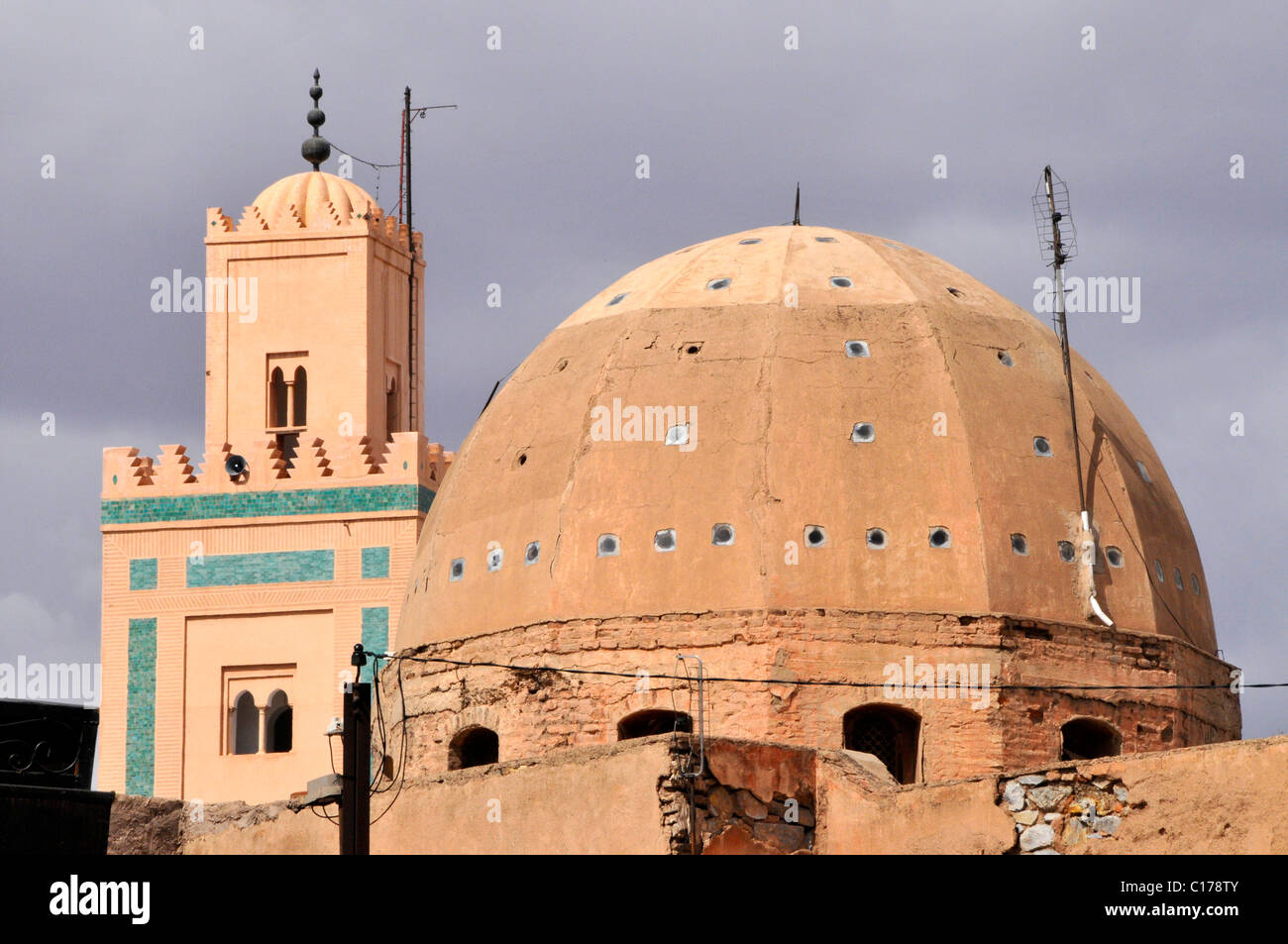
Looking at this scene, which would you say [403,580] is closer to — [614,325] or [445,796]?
[614,325]

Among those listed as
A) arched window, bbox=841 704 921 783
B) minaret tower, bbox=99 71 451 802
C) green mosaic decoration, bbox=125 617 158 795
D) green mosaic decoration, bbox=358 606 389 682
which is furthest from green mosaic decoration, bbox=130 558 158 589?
arched window, bbox=841 704 921 783

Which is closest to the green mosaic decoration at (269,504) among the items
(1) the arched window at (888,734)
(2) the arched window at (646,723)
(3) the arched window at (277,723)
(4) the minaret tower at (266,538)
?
(4) the minaret tower at (266,538)

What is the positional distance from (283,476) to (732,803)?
15.5 metres

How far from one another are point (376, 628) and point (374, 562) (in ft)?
A: 3.07

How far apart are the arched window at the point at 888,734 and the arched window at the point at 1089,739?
1300 mm

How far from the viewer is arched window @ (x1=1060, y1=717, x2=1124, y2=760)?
22516 mm

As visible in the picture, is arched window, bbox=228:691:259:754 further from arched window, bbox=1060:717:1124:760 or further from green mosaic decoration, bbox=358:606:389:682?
arched window, bbox=1060:717:1124:760

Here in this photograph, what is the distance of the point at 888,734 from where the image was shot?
72.8 ft

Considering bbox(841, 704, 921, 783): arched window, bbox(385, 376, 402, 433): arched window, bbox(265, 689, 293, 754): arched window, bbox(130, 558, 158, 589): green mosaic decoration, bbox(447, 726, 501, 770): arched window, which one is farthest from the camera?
bbox(385, 376, 402, 433): arched window

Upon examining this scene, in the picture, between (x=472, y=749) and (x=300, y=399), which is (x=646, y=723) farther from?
(x=300, y=399)

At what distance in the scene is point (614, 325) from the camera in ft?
79.9

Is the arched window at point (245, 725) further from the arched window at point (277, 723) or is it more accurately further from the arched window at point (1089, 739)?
the arched window at point (1089, 739)

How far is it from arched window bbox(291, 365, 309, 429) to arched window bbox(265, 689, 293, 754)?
3558 millimetres
